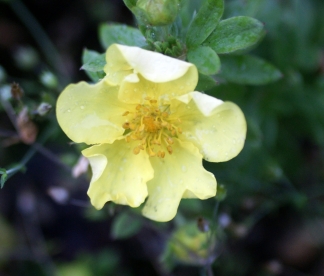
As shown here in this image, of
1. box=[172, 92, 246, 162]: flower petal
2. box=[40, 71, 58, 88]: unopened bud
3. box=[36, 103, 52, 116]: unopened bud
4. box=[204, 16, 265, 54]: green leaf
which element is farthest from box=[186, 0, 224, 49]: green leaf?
box=[40, 71, 58, 88]: unopened bud

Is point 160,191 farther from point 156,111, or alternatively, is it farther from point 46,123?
point 46,123

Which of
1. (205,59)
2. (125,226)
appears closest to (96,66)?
(205,59)

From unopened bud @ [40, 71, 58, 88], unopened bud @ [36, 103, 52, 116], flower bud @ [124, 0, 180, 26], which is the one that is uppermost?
flower bud @ [124, 0, 180, 26]

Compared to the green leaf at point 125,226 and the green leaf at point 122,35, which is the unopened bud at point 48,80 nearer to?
the green leaf at point 122,35

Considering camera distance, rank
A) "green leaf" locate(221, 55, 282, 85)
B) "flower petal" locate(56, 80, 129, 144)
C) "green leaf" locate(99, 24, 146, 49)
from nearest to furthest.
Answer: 1. "flower petal" locate(56, 80, 129, 144)
2. "green leaf" locate(99, 24, 146, 49)
3. "green leaf" locate(221, 55, 282, 85)

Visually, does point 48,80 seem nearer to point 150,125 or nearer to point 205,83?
point 150,125

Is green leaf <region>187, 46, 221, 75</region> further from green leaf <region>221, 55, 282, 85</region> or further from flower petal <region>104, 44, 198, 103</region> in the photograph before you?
green leaf <region>221, 55, 282, 85</region>
